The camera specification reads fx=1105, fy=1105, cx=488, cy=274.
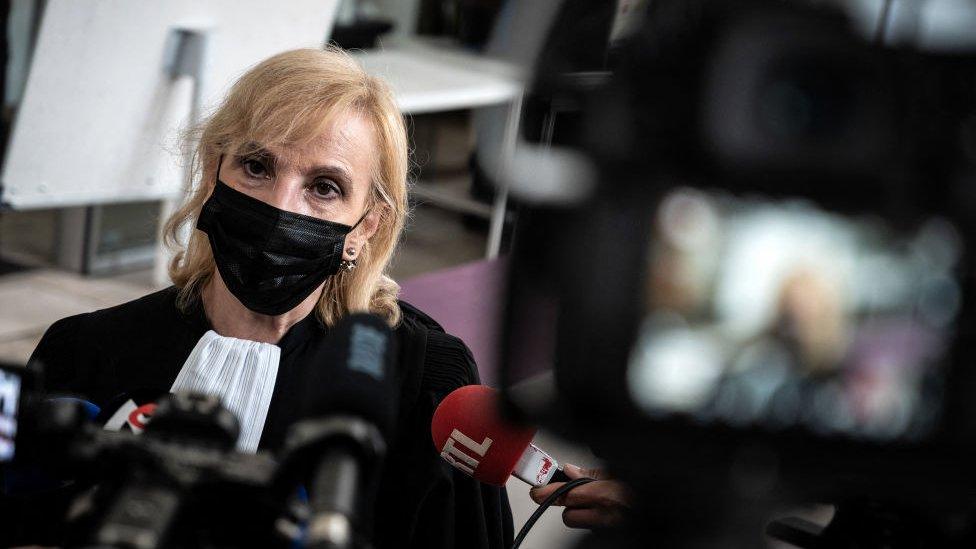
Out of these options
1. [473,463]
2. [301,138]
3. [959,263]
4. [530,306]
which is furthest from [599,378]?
[301,138]

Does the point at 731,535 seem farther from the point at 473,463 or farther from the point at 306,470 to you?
the point at 473,463

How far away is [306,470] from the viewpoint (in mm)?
613

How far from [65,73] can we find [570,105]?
2.67 m

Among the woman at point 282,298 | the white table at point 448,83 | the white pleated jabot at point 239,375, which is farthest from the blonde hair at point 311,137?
the white table at point 448,83

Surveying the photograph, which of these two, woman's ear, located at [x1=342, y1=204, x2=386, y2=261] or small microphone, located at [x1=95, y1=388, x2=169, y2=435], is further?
woman's ear, located at [x1=342, y1=204, x2=386, y2=261]

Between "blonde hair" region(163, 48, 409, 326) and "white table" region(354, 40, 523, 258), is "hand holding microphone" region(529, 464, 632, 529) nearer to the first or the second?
"blonde hair" region(163, 48, 409, 326)

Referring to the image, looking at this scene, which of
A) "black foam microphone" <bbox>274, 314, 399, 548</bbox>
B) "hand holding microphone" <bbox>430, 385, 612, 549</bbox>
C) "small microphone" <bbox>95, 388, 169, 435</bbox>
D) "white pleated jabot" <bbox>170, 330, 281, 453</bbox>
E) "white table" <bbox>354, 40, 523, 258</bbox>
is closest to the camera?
"black foam microphone" <bbox>274, 314, 399, 548</bbox>

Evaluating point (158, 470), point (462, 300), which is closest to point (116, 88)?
point (462, 300)

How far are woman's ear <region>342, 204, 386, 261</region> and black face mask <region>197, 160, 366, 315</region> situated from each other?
0.07 m

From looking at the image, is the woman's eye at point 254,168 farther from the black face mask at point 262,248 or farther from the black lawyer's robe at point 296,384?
the black lawyer's robe at point 296,384

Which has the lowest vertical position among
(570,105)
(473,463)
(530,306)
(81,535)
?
(473,463)

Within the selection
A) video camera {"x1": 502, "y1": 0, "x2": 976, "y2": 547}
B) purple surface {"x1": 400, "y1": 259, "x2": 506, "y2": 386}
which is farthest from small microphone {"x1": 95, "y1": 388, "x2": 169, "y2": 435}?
purple surface {"x1": 400, "y1": 259, "x2": 506, "y2": 386}

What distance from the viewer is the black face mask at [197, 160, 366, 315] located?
1457 mm

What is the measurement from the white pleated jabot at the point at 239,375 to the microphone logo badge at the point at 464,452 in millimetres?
254
